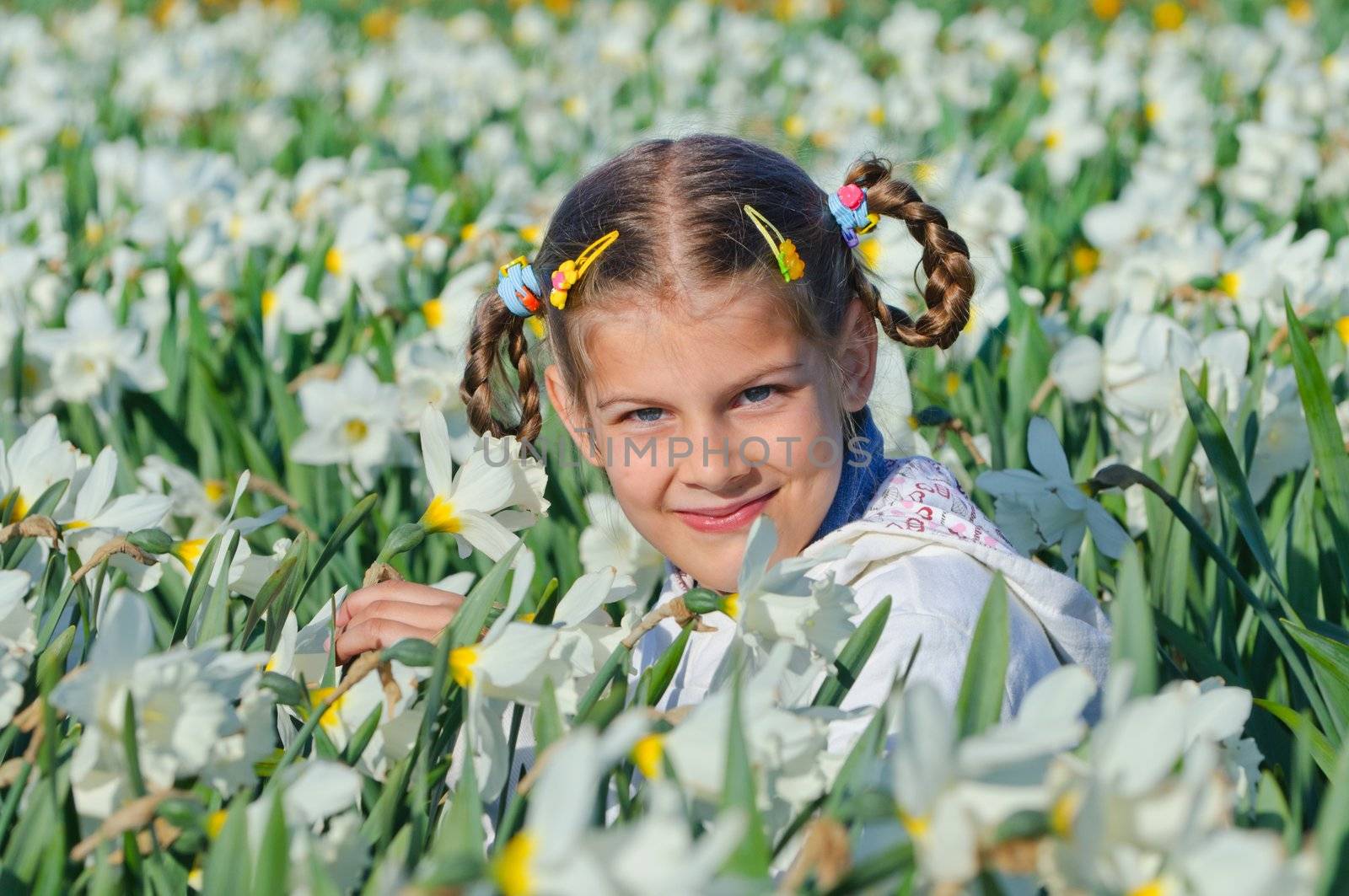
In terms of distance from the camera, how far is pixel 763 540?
1.18 m

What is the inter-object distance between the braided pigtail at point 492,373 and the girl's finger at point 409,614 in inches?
21.1

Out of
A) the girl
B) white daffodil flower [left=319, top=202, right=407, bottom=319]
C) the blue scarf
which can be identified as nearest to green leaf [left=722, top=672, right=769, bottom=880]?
the girl

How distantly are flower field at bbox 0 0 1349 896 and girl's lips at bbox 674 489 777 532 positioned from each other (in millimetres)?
154

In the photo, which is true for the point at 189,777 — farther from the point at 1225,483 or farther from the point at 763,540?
the point at 1225,483

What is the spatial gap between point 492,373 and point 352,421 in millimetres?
389

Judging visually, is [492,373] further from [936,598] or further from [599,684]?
[599,684]

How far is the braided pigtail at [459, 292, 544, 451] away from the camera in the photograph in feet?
6.61

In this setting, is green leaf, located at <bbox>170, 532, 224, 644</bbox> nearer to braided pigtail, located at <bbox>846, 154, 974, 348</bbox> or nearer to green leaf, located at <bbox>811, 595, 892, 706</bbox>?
green leaf, located at <bbox>811, 595, 892, 706</bbox>

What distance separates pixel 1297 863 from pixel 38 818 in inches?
34.1

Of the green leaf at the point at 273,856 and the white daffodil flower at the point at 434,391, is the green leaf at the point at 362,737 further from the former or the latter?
the white daffodil flower at the point at 434,391

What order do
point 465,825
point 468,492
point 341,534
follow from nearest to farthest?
1. point 465,825
2. point 341,534
3. point 468,492

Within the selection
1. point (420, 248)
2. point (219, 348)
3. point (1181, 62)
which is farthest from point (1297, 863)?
point (1181, 62)

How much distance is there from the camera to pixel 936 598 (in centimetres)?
156

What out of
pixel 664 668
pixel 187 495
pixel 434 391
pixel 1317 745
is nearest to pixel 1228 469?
pixel 1317 745
